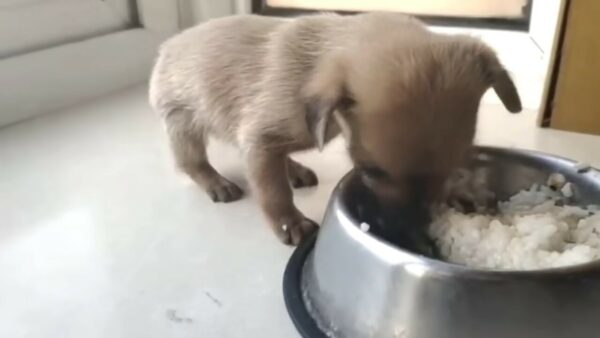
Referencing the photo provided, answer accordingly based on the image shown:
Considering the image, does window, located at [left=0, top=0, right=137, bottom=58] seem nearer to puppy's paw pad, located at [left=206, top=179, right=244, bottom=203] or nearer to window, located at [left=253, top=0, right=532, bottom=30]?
window, located at [left=253, top=0, right=532, bottom=30]

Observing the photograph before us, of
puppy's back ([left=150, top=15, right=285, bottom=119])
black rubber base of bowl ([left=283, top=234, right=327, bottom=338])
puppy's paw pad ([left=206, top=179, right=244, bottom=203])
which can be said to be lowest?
puppy's paw pad ([left=206, top=179, right=244, bottom=203])

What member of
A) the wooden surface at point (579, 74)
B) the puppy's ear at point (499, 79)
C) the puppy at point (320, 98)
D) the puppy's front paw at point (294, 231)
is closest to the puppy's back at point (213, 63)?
the puppy at point (320, 98)

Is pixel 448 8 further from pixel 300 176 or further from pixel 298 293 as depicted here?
pixel 298 293

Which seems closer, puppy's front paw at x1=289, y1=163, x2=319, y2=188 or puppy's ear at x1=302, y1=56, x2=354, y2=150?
puppy's ear at x1=302, y1=56, x2=354, y2=150


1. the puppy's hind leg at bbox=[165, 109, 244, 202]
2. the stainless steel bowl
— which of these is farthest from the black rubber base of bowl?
the puppy's hind leg at bbox=[165, 109, 244, 202]

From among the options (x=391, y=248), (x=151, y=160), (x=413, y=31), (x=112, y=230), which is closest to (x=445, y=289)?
(x=391, y=248)

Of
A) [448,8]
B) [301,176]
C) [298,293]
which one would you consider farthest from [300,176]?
[448,8]

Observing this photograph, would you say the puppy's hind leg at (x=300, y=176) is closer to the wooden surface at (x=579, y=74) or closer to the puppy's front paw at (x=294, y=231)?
the puppy's front paw at (x=294, y=231)
